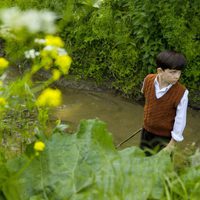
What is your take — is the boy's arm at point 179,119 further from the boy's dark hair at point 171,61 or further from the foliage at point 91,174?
the foliage at point 91,174

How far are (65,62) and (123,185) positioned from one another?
14.9 inches

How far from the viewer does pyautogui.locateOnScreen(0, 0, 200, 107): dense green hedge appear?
582cm

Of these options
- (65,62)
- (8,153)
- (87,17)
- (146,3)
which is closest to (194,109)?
(146,3)

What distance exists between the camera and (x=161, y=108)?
3309 mm

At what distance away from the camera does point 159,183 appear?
152cm

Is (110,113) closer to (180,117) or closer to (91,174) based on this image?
(180,117)

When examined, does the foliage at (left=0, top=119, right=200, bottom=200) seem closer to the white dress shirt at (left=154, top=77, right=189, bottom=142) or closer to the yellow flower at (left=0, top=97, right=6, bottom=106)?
the yellow flower at (left=0, top=97, right=6, bottom=106)

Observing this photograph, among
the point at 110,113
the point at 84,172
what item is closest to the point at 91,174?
the point at 84,172

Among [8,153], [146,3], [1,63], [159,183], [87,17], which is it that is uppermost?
[1,63]

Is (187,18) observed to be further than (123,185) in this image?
Yes

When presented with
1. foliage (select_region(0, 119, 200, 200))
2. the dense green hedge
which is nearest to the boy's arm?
foliage (select_region(0, 119, 200, 200))

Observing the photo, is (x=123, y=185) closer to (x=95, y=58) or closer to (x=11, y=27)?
(x=11, y=27)

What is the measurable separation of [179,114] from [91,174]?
1747 millimetres

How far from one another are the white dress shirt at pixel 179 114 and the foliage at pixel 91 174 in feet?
5.25
